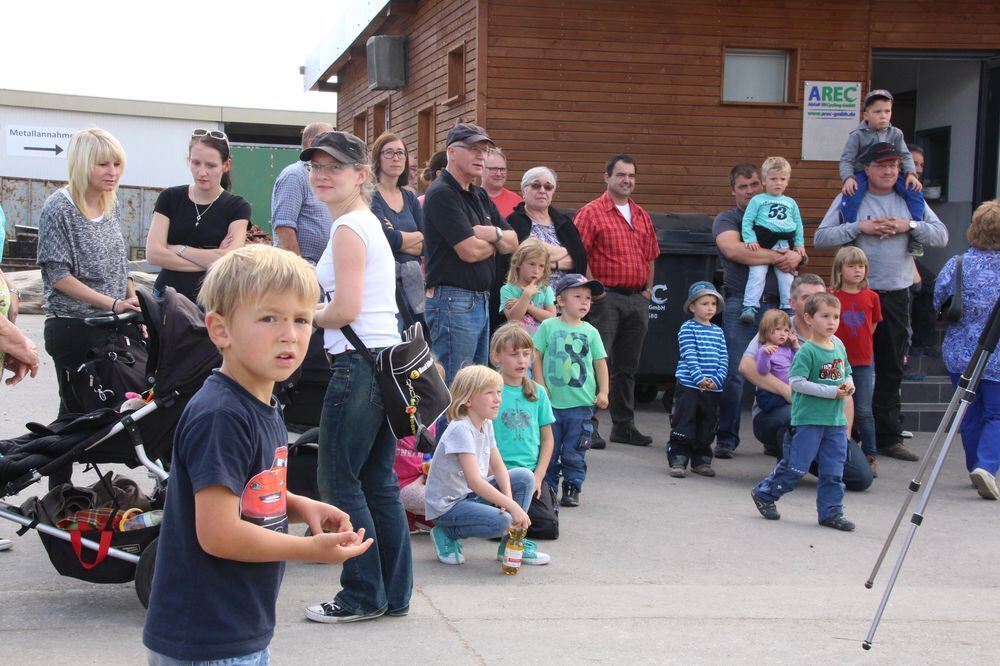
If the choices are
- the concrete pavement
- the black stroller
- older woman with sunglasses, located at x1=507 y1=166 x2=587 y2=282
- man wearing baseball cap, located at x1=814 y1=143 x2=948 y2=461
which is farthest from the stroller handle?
man wearing baseball cap, located at x1=814 y1=143 x2=948 y2=461

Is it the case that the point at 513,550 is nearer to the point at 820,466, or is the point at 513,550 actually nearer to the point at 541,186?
the point at 820,466

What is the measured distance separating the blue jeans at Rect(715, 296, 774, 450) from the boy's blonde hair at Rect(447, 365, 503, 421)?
3647 millimetres

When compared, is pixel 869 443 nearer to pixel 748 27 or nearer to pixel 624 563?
pixel 624 563

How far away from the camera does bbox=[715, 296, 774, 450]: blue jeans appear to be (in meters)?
9.09

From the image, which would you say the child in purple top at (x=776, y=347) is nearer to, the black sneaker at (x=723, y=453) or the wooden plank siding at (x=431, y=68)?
the black sneaker at (x=723, y=453)

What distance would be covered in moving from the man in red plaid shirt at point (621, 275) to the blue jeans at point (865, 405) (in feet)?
5.81

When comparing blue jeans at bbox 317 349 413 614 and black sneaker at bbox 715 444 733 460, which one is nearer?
blue jeans at bbox 317 349 413 614

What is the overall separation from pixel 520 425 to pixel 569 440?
0.88 meters

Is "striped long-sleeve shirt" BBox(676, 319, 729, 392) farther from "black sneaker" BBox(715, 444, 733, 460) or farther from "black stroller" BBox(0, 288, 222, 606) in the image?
"black stroller" BBox(0, 288, 222, 606)

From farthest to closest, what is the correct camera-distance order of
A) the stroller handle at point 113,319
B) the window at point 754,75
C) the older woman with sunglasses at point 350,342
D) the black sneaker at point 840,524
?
the window at point 754,75, the black sneaker at point 840,524, the stroller handle at point 113,319, the older woman with sunglasses at point 350,342

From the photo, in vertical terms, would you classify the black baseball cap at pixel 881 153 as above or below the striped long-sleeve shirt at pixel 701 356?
above

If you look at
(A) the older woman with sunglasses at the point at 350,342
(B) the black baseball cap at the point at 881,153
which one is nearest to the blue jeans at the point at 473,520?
(A) the older woman with sunglasses at the point at 350,342

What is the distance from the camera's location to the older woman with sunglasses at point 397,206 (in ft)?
23.5

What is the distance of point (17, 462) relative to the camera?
15.4 ft
